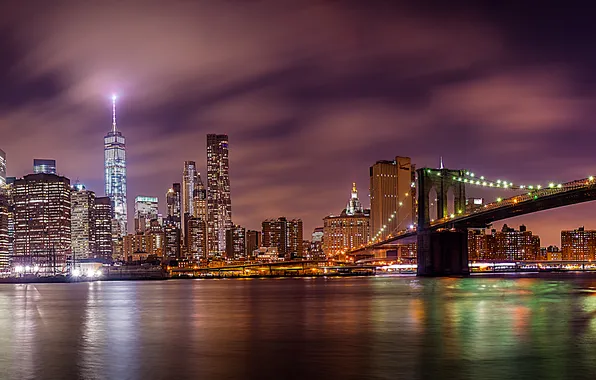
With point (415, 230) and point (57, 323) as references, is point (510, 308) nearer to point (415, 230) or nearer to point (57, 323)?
point (57, 323)

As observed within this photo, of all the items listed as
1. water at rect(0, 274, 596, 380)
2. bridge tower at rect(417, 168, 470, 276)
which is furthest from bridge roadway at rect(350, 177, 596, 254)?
water at rect(0, 274, 596, 380)

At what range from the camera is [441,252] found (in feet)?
376

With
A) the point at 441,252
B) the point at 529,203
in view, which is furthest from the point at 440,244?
the point at 529,203

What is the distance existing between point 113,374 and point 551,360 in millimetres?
13297

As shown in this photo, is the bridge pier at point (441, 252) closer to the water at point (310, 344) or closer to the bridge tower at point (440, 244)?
the bridge tower at point (440, 244)

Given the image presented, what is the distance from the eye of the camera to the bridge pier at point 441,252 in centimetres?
11300

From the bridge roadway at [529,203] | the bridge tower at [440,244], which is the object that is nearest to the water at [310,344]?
the bridge roadway at [529,203]

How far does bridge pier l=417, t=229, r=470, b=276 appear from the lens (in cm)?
11300

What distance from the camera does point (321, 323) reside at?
1543 inches

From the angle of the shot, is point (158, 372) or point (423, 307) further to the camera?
point (423, 307)

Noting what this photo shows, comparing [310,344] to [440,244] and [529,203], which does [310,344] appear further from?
[440,244]

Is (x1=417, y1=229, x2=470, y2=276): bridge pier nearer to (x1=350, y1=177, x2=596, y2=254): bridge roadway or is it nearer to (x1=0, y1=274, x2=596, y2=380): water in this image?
(x1=350, y1=177, x2=596, y2=254): bridge roadway

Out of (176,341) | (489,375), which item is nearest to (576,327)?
(489,375)

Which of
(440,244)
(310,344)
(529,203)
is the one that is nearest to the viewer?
(310,344)
